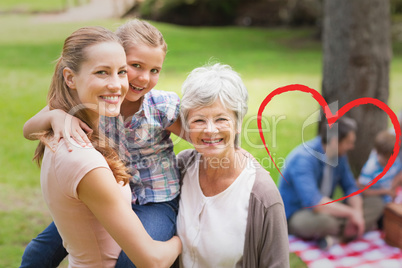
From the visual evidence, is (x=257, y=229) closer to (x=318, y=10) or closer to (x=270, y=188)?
(x=270, y=188)

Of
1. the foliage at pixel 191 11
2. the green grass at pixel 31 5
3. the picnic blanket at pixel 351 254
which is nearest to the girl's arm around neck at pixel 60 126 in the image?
the picnic blanket at pixel 351 254

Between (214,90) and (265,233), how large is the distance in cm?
73

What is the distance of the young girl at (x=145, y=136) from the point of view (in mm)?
2389

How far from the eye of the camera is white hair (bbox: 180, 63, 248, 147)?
2.34 metres

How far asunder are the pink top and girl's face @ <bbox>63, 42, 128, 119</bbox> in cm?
22

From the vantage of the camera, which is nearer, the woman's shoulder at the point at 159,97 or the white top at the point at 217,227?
the white top at the point at 217,227

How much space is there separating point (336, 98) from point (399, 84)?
6.30 m

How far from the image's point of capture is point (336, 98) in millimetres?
5445

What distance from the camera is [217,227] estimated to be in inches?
93.8

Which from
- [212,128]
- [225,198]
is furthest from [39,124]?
[225,198]

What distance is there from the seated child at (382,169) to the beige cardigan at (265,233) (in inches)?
106

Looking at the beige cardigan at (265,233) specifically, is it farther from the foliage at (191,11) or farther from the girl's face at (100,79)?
the foliage at (191,11)

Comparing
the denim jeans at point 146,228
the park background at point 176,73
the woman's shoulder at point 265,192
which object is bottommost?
the park background at point 176,73

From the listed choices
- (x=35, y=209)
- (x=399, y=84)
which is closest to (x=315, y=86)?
(x=399, y=84)
